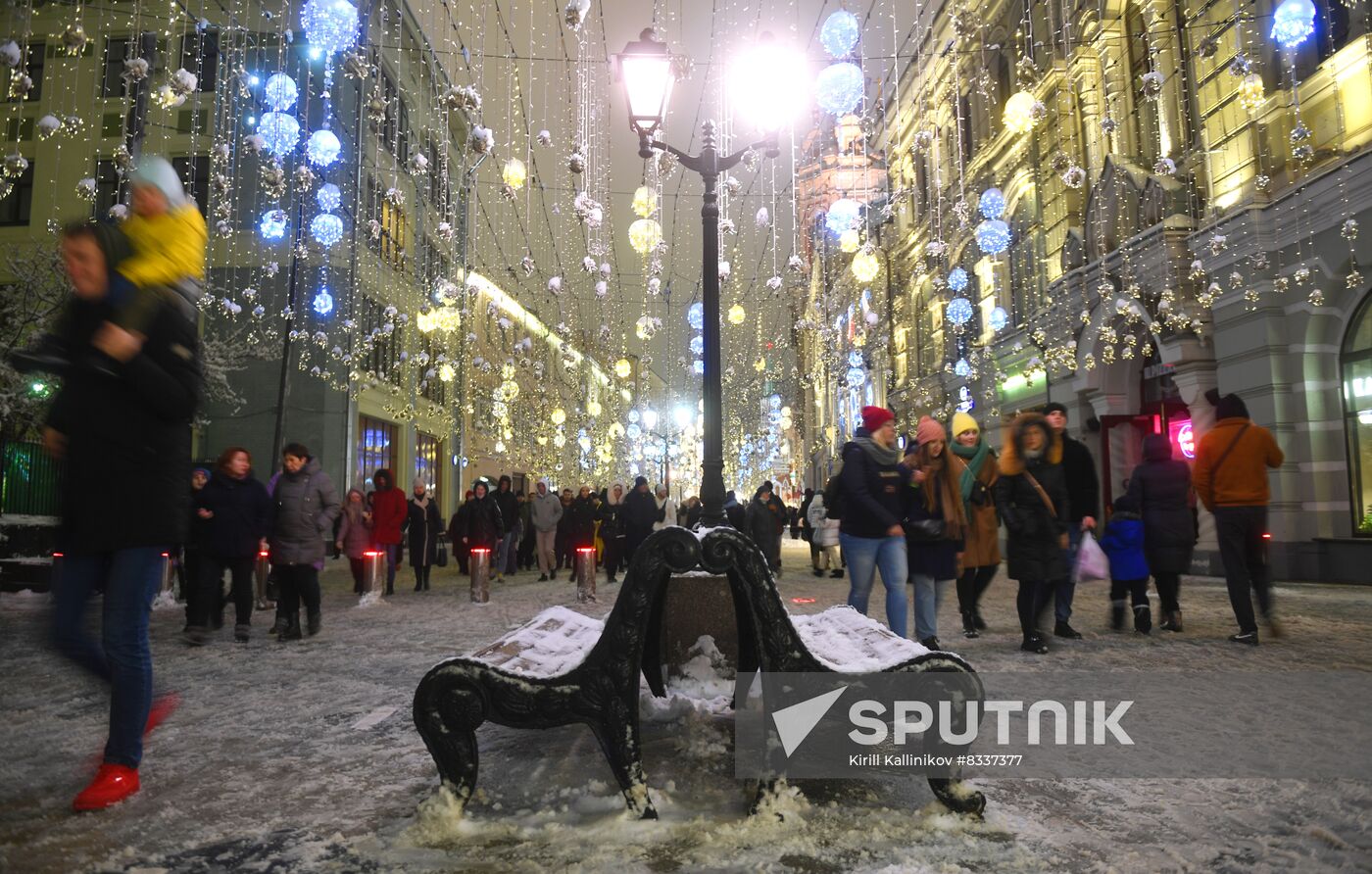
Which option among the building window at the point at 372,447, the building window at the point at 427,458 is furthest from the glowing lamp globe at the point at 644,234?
the building window at the point at 427,458

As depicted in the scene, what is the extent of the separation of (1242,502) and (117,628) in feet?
25.1

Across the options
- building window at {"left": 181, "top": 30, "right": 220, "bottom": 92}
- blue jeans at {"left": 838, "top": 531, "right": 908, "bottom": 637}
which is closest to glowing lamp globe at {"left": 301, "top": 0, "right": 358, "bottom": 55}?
blue jeans at {"left": 838, "top": 531, "right": 908, "bottom": 637}

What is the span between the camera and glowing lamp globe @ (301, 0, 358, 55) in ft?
29.1

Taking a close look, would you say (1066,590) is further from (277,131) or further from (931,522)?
(277,131)

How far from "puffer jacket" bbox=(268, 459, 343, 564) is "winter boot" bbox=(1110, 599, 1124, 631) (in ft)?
24.9

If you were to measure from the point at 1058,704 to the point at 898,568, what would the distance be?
1.39 metres

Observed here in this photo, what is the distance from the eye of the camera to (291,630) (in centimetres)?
810

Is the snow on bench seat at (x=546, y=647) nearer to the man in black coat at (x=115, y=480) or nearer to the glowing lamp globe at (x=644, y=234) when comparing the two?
the man in black coat at (x=115, y=480)

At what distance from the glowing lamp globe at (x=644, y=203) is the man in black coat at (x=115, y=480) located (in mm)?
8423

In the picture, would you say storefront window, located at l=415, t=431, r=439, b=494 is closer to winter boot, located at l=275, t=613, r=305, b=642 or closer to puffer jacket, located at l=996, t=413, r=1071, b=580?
winter boot, located at l=275, t=613, r=305, b=642

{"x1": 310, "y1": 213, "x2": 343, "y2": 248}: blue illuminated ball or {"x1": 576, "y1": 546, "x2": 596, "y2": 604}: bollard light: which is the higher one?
{"x1": 310, "y1": 213, "x2": 343, "y2": 248}: blue illuminated ball

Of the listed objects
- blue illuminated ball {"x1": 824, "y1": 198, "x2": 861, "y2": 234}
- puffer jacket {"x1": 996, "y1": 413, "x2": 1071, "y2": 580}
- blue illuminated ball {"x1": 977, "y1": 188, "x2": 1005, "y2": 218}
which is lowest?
puffer jacket {"x1": 996, "y1": 413, "x2": 1071, "y2": 580}

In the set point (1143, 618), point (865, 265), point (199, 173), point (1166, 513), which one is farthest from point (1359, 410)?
point (199, 173)

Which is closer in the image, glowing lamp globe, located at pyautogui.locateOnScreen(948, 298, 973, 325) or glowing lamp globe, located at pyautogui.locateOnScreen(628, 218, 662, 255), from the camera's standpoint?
glowing lamp globe, located at pyautogui.locateOnScreen(628, 218, 662, 255)
